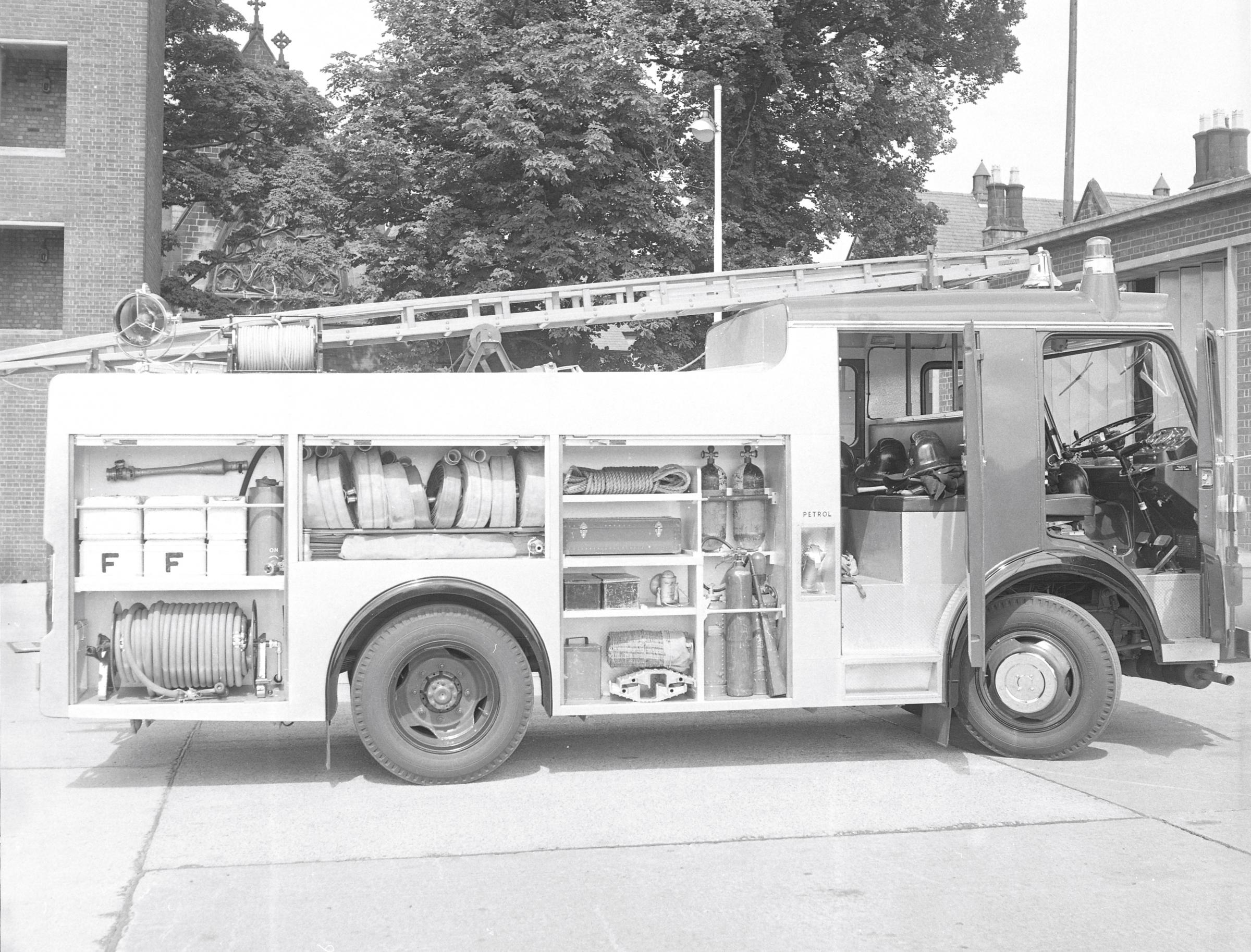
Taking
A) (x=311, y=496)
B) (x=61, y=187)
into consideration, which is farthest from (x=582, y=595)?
(x=61, y=187)

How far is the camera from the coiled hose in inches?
263

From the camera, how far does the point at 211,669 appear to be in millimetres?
6727

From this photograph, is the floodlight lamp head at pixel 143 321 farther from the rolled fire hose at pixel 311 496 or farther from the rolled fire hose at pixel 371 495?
the rolled fire hose at pixel 371 495

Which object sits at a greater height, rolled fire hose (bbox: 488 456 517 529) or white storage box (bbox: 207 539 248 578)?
rolled fire hose (bbox: 488 456 517 529)

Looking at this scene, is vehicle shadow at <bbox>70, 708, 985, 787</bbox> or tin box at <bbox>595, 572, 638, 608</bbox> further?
vehicle shadow at <bbox>70, 708, 985, 787</bbox>

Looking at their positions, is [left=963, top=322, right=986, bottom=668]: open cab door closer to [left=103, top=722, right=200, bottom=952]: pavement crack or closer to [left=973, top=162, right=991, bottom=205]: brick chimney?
[left=103, top=722, right=200, bottom=952]: pavement crack

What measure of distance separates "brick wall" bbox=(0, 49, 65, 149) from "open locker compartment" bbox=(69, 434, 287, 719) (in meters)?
18.7

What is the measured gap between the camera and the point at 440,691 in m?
6.94

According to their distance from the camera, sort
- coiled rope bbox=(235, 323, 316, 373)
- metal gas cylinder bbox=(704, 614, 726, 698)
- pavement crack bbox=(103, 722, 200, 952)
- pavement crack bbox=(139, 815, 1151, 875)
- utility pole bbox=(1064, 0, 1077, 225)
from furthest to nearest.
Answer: utility pole bbox=(1064, 0, 1077, 225), metal gas cylinder bbox=(704, 614, 726, 698), coiled rope bbox=(235, 323, 316, 373), pavement crack bbox=(139, 815, 1151, 875), pavement crack bbox=(103, 722, 200, 952)

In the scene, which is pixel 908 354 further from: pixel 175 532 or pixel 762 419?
pixel 175 532

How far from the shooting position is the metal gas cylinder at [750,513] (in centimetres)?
733

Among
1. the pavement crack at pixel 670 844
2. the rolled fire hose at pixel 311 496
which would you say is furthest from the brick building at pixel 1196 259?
the rolled fire hose at pixel 311 496

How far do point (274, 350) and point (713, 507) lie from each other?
8.91 feet

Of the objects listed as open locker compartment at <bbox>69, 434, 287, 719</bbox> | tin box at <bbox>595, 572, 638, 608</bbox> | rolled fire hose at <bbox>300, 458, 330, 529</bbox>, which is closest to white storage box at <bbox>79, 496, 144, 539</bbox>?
open locker compartment at <bbox>69, 434, 287, 719</bbox>
